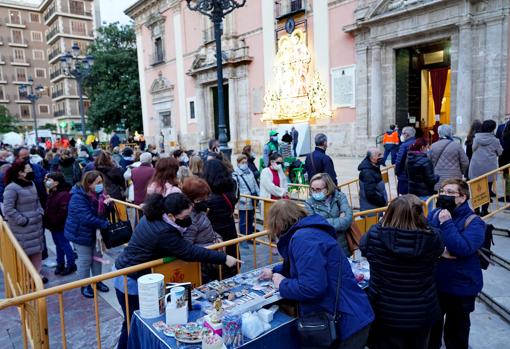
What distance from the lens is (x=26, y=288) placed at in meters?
3.61

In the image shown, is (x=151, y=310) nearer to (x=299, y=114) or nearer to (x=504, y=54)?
(x=504, y=54)

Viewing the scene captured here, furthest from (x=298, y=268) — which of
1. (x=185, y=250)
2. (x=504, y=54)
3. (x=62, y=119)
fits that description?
(x=62, y=119)

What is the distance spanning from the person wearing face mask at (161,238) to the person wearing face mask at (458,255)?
178cm

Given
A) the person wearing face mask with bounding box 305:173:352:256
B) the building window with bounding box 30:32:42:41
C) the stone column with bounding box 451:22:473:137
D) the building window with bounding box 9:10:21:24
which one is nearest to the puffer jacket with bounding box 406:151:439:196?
the person wearing face mask with bounding box 305:173:352:256

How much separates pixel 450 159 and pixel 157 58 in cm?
2511

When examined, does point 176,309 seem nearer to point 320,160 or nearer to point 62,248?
point 62,248

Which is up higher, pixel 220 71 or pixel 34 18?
pixel 34 18

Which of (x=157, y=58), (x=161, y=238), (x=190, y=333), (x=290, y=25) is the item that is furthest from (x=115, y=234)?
(x=157, y=58)

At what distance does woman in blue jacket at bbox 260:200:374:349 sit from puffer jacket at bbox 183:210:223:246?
3.87 feet

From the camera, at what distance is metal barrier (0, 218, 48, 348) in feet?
8.46

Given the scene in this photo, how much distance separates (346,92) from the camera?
51.8 ft

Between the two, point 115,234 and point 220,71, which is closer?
point 115,234

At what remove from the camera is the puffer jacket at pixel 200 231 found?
3482 mm

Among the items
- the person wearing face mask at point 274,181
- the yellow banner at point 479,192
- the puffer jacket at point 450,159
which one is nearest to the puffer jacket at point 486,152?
the yellow banner at point 479,192
